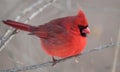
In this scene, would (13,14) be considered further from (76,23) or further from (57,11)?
(76,23)

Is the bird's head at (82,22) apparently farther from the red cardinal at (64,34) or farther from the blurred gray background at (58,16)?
the blurred gray background at (58,16)

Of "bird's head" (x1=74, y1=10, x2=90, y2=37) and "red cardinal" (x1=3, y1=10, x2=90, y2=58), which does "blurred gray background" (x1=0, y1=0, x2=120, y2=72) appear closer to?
"red cardinal" (x1=3, y1=10, x2=90, y2=58)

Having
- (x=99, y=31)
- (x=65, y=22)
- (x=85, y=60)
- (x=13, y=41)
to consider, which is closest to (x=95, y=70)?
(x=85, y=60)

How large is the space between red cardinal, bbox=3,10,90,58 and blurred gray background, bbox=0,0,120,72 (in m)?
0.56

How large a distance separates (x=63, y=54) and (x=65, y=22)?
223 mm

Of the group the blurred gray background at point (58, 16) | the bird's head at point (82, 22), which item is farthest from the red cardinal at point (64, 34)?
the blurred gray background at point (58, 16)

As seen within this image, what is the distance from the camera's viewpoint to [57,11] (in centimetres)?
433

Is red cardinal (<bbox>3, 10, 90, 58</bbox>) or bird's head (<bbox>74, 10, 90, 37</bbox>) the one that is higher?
bird's head (<bbox>74, 10, 90, 37</bbox>)

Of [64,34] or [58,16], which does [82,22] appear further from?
[58,16]

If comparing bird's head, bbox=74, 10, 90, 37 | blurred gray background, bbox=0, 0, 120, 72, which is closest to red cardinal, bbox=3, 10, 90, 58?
bird's head, bbox=74, 10, 90, 37

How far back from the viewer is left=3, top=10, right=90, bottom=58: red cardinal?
8.86 ft

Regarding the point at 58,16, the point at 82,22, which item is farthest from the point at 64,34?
the point at 58,16

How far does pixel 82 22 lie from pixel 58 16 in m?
1.83

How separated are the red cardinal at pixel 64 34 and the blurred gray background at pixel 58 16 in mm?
563
